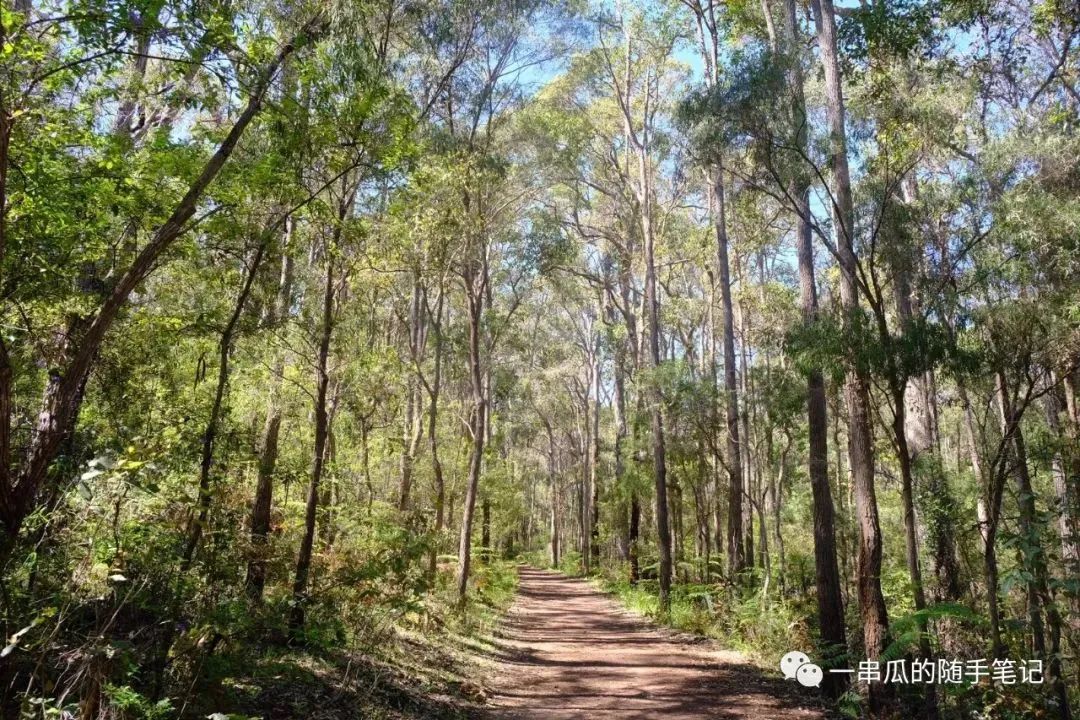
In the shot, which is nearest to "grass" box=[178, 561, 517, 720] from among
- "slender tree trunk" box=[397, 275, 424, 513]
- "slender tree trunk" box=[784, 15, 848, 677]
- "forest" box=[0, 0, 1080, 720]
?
"forest" box=[0, 0, 1080, 720]

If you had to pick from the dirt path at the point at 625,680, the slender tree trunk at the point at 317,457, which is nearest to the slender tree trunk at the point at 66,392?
the slender tree trunk at the point at 317,457

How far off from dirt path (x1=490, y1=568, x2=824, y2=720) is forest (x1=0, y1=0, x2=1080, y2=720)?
0.18m

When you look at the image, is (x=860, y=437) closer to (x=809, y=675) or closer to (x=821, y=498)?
(x=821, y=498)

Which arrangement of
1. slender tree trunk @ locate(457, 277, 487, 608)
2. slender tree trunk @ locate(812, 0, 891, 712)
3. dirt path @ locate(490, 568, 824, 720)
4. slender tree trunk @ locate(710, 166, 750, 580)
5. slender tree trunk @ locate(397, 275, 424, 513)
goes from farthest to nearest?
slender tree trunk @ locate(397, 275, 424, 513) → slender tree trunk @ locate(710, 166, 750, 580) → slender tree trunk @ locate(457, 277, 487, 608) → dirt path @ locate(490, 568, 824, 720) → slender tree trunk @ locate(812, 0, 891, 712)

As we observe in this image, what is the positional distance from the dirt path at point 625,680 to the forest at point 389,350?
18cm

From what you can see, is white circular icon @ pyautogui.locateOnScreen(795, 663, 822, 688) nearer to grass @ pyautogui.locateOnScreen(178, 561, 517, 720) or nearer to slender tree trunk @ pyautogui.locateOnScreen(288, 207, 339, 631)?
grass @ pyautogui.locateOnScreen(178, 561, 517, 720)

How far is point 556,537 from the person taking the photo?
Result: 119ft

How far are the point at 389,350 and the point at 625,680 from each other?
19.4 ft

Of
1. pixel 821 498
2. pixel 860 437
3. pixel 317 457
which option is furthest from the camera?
pixel 821 498

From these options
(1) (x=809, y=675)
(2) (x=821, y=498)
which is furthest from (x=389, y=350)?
(1) (x=809, y=675)

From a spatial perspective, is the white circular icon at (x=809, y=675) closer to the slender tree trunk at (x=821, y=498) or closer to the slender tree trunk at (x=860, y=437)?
the slender tree trunk at (x=821, y=498)

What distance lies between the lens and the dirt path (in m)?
6.77

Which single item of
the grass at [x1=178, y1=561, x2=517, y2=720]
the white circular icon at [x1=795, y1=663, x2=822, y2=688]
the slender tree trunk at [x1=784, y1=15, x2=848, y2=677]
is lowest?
the white circular icon at [x1=795, y1=663, x2=822, y2=688]

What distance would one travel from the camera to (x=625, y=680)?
820 centimetres
